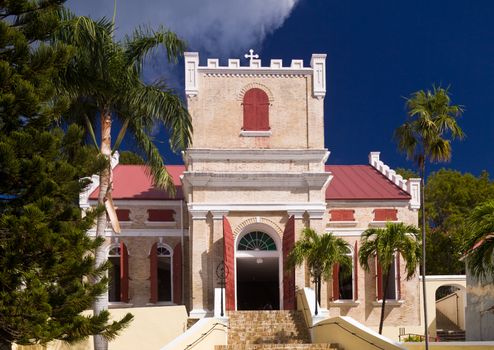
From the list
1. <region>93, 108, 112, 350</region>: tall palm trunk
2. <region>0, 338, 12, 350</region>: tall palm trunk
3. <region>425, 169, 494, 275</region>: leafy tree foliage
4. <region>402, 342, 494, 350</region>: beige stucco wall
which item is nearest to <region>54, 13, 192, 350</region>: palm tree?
<region>93, 108, 112, 350</region>: tall palm trunk

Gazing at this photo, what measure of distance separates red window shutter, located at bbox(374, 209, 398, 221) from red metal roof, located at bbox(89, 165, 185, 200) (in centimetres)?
879

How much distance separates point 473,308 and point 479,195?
2227cm

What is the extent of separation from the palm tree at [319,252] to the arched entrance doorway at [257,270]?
433 cm

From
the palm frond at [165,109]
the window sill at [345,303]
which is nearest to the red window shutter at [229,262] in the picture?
the window sill at [345,303]

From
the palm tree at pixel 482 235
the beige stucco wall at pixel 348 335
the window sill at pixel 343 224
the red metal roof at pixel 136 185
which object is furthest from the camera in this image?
the window sill at pixel 343 224

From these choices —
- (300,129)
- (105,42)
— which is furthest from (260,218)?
(105,42)

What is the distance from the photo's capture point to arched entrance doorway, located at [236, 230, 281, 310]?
98.1 ft

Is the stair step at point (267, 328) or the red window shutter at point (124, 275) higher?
the red window shutter at point (124, 275)

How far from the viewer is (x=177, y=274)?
32.5m

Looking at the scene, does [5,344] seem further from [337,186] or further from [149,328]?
[337,186]

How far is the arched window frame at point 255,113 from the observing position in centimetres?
2972

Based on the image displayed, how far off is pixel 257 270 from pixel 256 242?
195 inches

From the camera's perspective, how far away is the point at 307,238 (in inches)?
1005

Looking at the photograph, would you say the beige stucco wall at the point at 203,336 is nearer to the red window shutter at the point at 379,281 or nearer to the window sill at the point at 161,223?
the window sill at the point at 161,223
